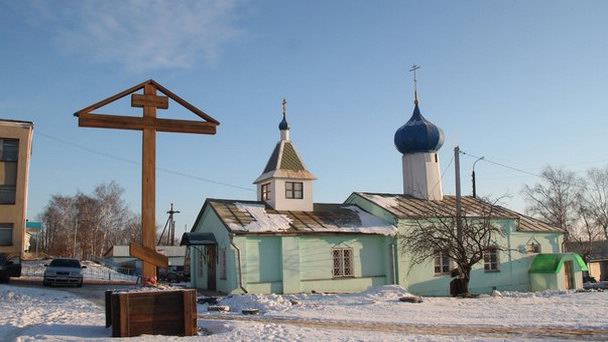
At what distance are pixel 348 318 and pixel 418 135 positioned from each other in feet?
60.7

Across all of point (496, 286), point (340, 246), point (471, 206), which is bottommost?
point (496, 286)

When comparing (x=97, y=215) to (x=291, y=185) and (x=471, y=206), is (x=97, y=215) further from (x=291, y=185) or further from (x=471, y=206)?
(x=471, y=206)

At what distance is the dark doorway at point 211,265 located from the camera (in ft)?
81.2

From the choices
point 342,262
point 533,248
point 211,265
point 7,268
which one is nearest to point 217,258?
point 211,265

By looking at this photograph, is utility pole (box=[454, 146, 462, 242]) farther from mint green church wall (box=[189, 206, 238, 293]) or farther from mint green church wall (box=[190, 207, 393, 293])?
mint green church wall (box=[189, 206, 238, 293])

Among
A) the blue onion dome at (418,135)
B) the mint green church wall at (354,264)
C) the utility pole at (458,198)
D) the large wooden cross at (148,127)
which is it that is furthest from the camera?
the blue onion dome at (418,135)

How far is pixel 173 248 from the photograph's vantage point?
53625mm

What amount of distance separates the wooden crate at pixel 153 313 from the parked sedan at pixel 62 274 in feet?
49.2

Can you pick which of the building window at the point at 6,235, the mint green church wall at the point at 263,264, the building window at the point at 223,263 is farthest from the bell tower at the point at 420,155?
the building window at the point at 6,235

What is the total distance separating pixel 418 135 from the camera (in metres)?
30.8

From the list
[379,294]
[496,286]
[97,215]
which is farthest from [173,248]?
[379,294]

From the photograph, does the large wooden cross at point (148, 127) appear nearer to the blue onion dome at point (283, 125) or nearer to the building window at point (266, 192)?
the building window at point (266, 192)

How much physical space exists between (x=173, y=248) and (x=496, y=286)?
33.2 metres

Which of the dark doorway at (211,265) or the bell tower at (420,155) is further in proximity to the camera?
the bell tower at (420,155)
